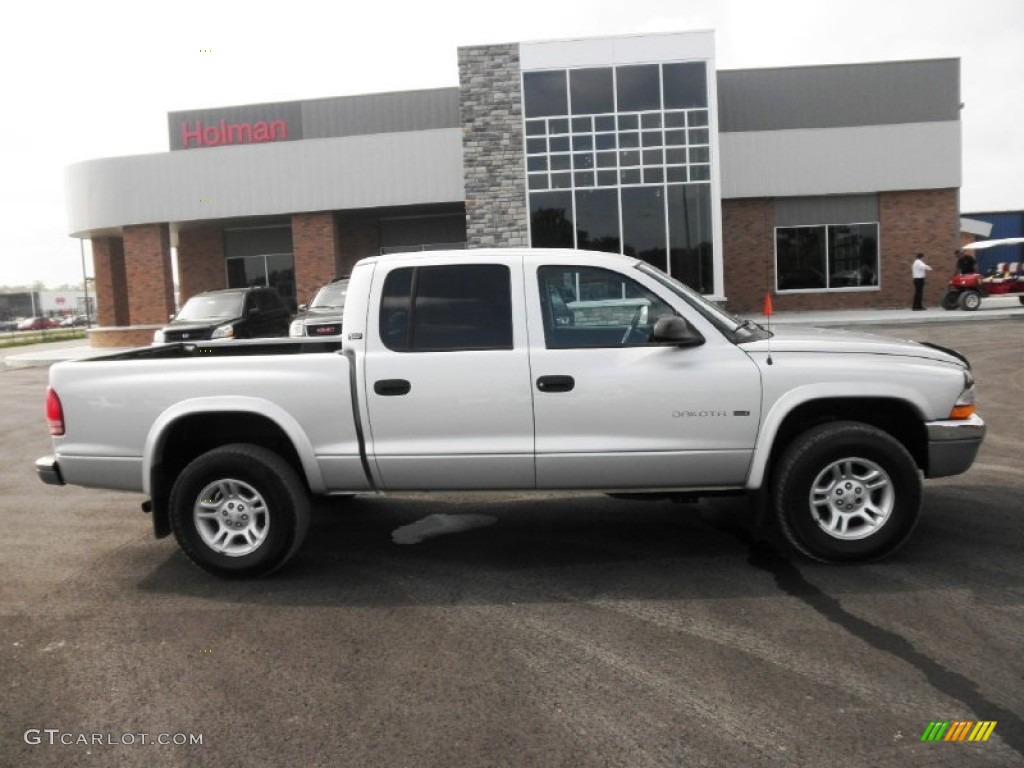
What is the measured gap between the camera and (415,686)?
13.0 ft

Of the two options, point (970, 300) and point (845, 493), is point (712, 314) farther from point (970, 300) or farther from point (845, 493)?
point (970, 300)

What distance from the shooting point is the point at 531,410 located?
5.29 metres

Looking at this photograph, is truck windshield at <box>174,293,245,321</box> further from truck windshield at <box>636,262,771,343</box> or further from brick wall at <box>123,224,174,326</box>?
truck windshield at <box>636,262,771,343</box>

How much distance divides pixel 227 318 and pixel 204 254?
16.0m

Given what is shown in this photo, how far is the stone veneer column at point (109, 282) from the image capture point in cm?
3406

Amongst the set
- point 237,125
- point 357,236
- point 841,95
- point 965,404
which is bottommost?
point 965,404

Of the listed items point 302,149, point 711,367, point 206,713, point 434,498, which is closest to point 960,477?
point 711,367

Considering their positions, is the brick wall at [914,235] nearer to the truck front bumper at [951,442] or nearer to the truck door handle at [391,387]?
the truck front bumper at [951,442]

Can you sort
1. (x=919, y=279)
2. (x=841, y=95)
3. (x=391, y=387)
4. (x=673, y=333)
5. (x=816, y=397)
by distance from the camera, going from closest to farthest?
(x=673, y=333)
(x=816, y=397)
(x=391, y=387)
(x=919, y=279)
(x=841, y=95)

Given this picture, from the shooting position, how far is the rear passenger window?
5414mm

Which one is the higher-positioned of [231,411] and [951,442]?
[231,411]

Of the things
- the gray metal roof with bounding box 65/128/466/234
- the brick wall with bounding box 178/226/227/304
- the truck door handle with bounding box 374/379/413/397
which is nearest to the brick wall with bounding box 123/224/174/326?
the gray metal roof with bounding box 65/128/466/234

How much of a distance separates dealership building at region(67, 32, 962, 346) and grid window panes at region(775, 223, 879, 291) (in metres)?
0.04

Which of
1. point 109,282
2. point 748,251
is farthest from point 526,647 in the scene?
point 109,282
